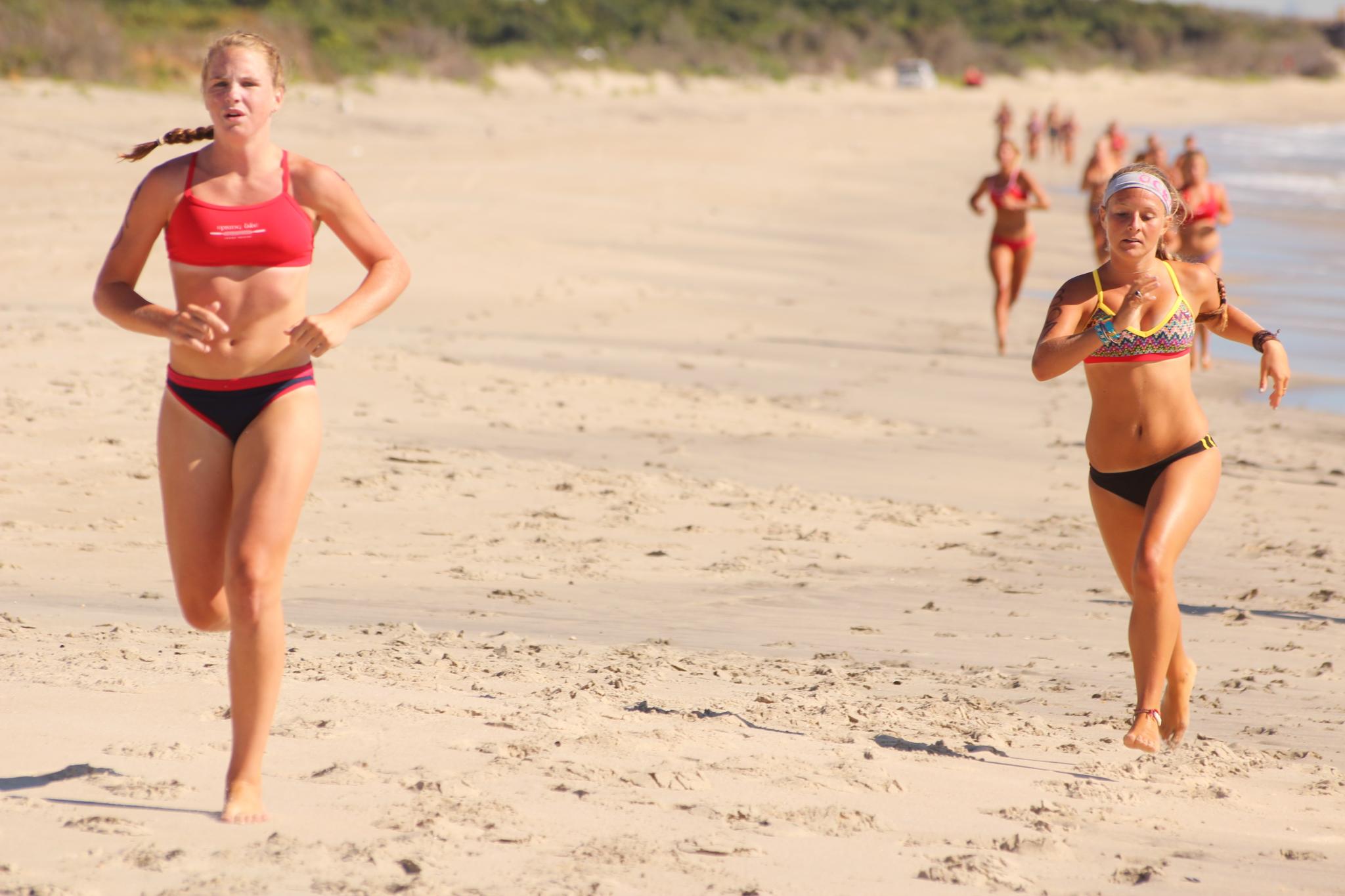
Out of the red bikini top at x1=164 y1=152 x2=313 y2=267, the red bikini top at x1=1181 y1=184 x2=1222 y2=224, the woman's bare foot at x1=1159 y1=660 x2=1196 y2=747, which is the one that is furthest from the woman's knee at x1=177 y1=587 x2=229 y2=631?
the red bikini top at x1=1181 y1=184 x2=1222 y2=224

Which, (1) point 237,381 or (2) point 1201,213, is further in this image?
(2) point 1201,213

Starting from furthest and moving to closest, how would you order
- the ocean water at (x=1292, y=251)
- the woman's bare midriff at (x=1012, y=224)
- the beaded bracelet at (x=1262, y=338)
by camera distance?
1. the ocean water at (x=1292, y=251)
2. the woman's bare midriff at (x=1012, y=224)
3. the beaded bracelet at (x=1262, y=338)

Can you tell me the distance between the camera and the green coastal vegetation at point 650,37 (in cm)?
3297

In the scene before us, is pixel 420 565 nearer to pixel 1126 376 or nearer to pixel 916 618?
pixel 916 618

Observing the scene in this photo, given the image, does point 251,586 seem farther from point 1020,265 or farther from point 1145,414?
point 1020,265

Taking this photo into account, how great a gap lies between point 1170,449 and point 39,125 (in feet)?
A: 77.4

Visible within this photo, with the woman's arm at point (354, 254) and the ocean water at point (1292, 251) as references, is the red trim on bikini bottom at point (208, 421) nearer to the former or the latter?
the woman's arm at point (354, 254)

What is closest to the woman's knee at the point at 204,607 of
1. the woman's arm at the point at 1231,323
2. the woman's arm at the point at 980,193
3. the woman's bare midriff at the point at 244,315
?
the woman's bare midriff at the point at 244,315

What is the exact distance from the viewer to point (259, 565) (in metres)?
3.54

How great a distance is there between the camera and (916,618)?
6.26m

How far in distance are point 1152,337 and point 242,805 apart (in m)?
2.78

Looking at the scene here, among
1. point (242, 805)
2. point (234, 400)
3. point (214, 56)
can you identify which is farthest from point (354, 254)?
point (242, 805)

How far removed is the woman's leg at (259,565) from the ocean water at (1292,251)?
9410mm

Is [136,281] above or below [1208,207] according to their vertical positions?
below
